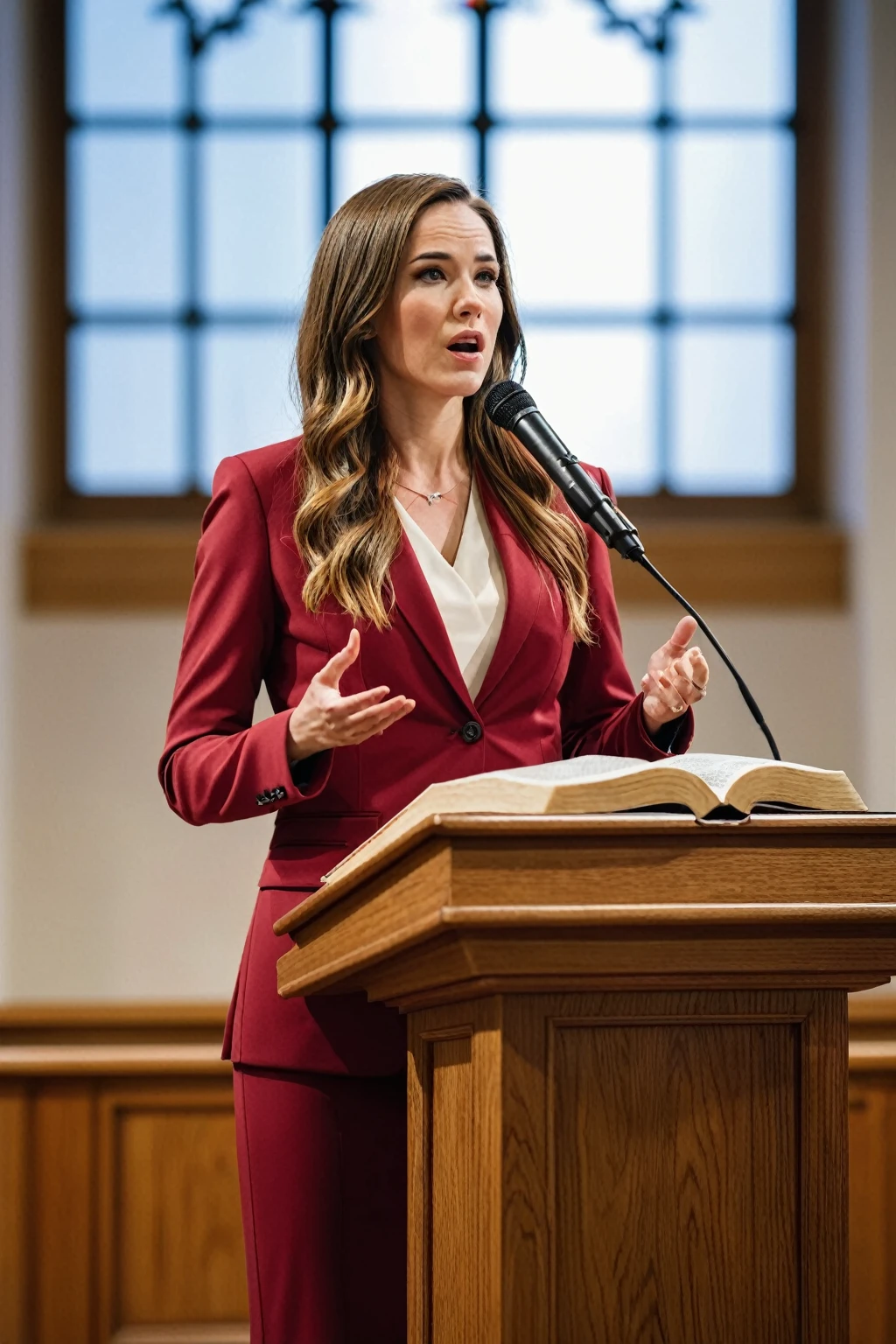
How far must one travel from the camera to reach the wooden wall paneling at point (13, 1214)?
10.7ft

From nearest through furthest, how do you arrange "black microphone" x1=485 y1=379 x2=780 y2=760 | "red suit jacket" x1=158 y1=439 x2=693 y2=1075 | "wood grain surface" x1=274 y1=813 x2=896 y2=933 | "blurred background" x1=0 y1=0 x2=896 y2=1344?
1. "wood grain surface" x1=274 y1=813 x2=896 y2=933
2. "black microphone" x1=485 y1=379 x2=780 y2=760
3. "red suit jacket" x1=158 y1=439 x2=693 y2=1075
4. "blurred background" x1=0 y1=0 x2=896 y2=1344

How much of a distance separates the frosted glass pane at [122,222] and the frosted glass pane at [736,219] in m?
1.20

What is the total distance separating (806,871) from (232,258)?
118 inches

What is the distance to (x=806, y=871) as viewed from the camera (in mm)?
1117

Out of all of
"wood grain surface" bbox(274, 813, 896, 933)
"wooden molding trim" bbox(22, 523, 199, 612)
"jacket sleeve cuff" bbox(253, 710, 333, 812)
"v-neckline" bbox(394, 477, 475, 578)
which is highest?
"wooden molding trim" bbox(22, 523, 199, 612)

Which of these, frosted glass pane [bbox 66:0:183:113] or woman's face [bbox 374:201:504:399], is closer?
woman's face [bbox 374:201:504:399]

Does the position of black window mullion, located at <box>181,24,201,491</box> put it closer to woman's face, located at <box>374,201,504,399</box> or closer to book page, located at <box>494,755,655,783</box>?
woman's face, located at <box>374,201,504,399</box>

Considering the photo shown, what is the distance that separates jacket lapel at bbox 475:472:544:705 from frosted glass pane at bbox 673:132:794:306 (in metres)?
2.07

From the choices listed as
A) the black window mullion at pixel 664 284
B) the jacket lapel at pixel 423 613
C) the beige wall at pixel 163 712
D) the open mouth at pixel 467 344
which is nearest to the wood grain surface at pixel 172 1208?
the beige wall at pixel 163 712

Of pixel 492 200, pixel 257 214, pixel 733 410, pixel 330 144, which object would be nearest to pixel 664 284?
pixel 733 410

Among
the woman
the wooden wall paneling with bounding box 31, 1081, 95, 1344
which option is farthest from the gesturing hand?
the wooden wall paneling with bounding box 31, 1081, 95, 1344

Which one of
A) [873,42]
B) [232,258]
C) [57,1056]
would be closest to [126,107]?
[232,258]

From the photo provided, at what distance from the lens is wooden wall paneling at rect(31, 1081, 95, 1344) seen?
10.7 ft

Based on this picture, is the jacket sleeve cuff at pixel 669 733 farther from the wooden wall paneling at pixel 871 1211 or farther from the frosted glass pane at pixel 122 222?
the frosted glass pane at pixel 122 222
